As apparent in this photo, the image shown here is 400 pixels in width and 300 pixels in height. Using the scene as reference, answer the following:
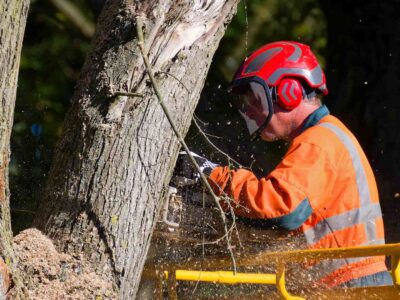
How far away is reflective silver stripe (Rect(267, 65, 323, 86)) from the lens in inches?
169

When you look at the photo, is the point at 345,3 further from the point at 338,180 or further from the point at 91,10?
the point at 338,180

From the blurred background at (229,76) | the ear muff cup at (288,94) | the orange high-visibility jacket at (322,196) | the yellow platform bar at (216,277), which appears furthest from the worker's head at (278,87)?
the blurred background at (229,76)

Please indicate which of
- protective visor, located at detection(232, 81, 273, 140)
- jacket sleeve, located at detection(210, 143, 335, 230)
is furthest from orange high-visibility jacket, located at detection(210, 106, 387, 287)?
protective visor, located at detection(232, 81, 273, 140)

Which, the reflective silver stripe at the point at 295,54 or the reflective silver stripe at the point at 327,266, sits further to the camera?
the reflective silver stripe at the point at 295,54

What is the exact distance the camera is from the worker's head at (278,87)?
4.29m

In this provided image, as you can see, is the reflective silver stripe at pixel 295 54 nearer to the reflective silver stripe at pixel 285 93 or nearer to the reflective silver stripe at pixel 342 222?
the reflective silver stripe at pixel 285 93

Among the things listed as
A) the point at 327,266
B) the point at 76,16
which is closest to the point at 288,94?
the point at 327,266

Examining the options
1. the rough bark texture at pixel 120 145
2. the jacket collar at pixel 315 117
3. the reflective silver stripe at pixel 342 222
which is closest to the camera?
the rough bark texture at pixel 120 145

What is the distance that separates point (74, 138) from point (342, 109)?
4.65m

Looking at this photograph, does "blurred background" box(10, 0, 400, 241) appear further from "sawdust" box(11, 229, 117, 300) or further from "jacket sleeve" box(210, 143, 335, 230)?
"sawdust" box(11, 229, 117, 300)

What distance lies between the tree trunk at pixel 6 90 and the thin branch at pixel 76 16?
200 inches

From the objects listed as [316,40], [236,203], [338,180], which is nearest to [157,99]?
[236,203]

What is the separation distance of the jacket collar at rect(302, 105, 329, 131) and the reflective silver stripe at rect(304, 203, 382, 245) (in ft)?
1.78

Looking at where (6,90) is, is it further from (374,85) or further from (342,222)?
(374,85)
